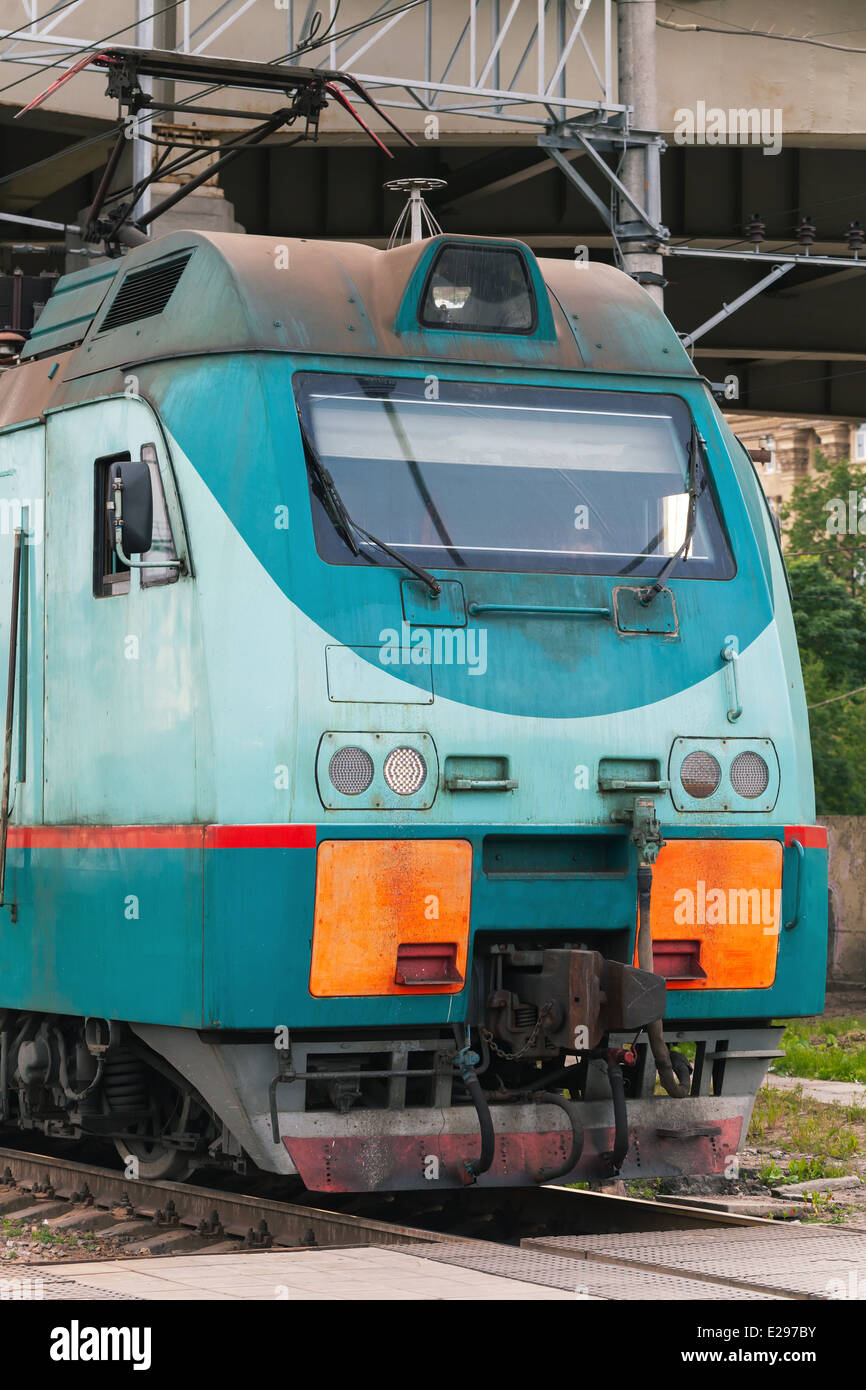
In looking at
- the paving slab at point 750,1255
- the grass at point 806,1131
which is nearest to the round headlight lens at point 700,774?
the paving slab at point 750,1255

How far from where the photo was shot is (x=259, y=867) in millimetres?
7898

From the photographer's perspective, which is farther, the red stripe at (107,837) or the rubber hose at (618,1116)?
the rubber hose at (618,1116)

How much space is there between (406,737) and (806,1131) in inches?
196

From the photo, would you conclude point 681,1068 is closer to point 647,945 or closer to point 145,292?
point 647,945

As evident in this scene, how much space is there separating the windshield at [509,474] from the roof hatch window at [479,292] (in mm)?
340

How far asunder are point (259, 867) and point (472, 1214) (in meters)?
2.20

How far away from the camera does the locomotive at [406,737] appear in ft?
26.4

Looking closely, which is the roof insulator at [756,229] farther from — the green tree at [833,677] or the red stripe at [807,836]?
the green tree at [833,677]

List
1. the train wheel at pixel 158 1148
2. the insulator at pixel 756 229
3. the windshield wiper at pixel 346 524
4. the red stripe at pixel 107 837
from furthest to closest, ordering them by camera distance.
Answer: the insulator at pixel 756 229 < the train wheel at pixel 158 1148 < the windshield wiper at pixel 346 524 < the red stripe at pixel 107 837

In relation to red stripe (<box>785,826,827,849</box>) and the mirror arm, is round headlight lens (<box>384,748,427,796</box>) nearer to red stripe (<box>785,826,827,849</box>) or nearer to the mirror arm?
the mirror arm

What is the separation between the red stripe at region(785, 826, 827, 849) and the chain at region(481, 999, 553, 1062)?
4.15ft

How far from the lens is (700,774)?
8.56 m

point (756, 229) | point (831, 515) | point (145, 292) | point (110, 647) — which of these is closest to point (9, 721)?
point (110, 647)

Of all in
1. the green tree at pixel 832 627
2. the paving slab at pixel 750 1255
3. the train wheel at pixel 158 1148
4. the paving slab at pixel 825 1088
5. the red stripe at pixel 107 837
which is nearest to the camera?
the paving slab at pixel 750 1255
